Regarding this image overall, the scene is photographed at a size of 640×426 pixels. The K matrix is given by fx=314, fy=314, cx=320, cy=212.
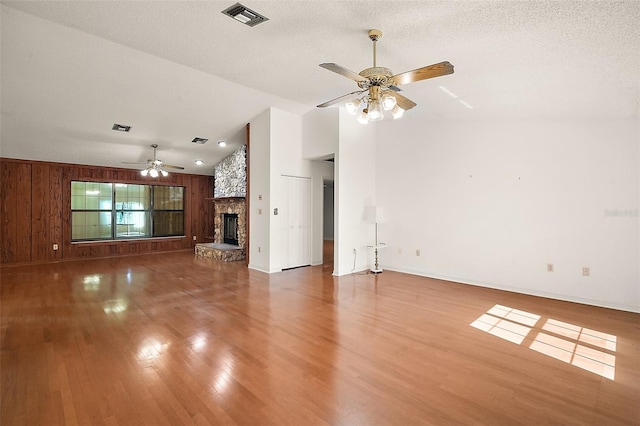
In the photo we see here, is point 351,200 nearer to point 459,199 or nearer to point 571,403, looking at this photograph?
point 459,199

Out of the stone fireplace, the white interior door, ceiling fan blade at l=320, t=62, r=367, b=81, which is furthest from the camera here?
the stone fireplace

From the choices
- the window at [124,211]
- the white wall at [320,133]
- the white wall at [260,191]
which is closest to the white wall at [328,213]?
the window at [124,211]

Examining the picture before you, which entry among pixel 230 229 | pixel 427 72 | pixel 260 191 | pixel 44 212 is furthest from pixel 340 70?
pixel 44 212

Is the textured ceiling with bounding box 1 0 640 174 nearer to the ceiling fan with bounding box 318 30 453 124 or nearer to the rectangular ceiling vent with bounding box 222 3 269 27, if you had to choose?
the rectangular ceiling vent with bounding box 222 3 269 27

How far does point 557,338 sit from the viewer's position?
316cm

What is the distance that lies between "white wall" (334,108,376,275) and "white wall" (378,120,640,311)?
27 cm

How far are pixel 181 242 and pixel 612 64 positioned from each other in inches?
403

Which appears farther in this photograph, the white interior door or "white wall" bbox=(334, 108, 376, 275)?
the white interior door

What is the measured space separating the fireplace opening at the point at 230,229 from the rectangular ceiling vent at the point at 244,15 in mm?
6192

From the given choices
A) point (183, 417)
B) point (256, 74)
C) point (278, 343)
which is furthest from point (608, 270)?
point (256, 74)

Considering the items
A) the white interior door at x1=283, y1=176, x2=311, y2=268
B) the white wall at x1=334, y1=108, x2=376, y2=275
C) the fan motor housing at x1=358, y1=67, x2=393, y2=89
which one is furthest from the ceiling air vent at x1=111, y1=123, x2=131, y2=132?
the fan motor housing at x1=358, y1=67, x2=393, y2=89

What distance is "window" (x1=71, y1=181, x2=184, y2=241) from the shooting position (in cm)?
838

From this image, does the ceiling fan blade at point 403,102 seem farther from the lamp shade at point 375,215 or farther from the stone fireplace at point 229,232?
the stone fireplace at point 229,232

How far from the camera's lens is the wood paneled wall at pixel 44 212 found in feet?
23.4
